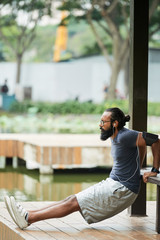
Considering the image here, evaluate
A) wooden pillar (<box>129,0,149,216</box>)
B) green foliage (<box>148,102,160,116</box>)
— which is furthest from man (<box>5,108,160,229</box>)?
green foliage (<box>148,102,160,116</box>)

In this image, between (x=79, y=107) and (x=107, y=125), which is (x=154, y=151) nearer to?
(x=107, y=125)

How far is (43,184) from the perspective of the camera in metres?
8.30

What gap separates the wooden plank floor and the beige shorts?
138 millimetres

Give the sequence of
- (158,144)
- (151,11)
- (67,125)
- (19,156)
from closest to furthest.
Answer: (158,144) → (19,156) → (67,125) → (151,11)

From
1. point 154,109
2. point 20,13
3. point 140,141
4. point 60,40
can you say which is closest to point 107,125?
point 140,141

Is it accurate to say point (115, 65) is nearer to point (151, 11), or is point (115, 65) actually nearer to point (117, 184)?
point (151, 11)

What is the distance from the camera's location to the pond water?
754 cm

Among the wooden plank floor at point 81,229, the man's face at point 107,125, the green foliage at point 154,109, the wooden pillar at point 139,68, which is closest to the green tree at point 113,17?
the green foliage at point 154,109

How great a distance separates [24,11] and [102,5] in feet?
12.7

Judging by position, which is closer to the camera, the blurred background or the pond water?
the pond water

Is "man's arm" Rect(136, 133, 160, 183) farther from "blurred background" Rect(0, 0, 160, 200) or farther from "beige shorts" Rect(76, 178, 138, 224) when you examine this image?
"blurred background" Rect(0, 0, 160, 200)

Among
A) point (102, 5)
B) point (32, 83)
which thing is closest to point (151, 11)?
point (102, 5)

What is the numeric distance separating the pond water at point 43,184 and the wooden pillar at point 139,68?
265 centimetres

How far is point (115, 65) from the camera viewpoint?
21.1 meters
